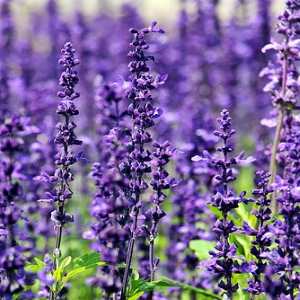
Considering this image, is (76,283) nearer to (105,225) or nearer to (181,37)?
(105,225)

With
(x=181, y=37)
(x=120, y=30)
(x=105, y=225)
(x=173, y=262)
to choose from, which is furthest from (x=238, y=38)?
(x=105, y=225)

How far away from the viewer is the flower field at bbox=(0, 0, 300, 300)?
465cm

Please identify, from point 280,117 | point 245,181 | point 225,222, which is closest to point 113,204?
point 225,222

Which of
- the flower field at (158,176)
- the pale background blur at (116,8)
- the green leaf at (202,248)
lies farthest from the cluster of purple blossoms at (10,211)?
the pale background blur at (116,8)

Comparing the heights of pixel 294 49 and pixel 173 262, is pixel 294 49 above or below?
above

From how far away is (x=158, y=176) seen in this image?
5.36 meters

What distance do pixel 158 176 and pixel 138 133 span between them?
384 mm

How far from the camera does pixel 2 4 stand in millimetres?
14547

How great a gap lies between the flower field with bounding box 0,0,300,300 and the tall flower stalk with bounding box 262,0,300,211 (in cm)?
1

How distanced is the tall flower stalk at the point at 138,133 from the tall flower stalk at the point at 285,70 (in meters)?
1.39

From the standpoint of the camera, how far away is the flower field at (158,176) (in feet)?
15.3

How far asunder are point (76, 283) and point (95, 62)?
7.62m

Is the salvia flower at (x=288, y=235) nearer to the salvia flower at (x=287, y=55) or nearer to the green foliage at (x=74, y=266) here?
the green foliage at (x=74, y=266)

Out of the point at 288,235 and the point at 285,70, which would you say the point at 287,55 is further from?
the point at 288,235
